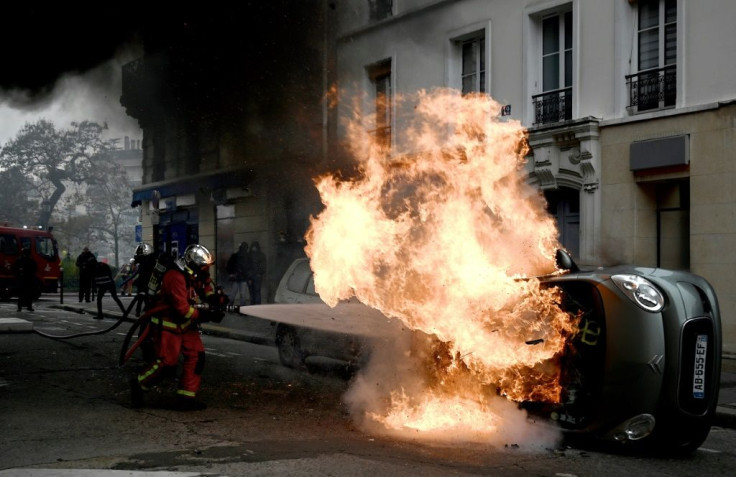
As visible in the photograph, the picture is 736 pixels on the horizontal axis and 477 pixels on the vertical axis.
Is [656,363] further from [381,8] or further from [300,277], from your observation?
[381,8]

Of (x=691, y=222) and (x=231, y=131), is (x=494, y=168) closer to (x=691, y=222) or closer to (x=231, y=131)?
(x=691, y=222)

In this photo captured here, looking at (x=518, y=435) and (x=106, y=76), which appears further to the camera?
(x=106, y=76)

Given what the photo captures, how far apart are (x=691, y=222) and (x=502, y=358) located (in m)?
7.54

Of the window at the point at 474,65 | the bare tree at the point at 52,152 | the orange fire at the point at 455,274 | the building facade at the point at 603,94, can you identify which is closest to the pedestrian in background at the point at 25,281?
the bare tree at the point at 52,152

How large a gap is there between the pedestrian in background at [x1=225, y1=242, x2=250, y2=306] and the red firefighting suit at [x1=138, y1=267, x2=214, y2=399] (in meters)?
11.7

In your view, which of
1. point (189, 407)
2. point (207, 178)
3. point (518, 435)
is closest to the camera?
point (518, 435)

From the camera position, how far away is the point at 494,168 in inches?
300

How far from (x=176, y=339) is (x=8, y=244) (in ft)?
70.9

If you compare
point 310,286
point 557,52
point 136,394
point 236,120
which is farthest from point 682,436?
point 236,120

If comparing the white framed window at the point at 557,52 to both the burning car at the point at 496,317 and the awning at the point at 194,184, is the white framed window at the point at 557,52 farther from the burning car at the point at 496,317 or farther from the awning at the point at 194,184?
the awning at the point at 194,184

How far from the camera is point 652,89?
42.4 feet

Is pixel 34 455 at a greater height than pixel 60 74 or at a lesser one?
lesser

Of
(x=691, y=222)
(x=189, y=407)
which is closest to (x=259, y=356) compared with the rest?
(x=189, y=407)

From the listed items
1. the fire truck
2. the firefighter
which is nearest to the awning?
the fire truck
